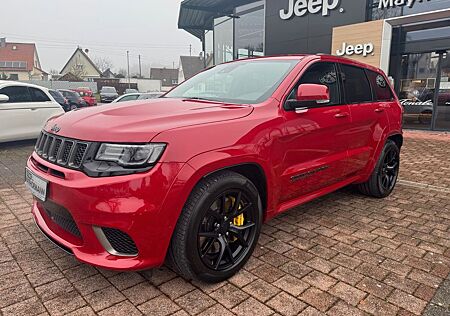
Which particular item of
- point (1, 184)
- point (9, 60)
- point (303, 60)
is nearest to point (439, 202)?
point (303, 60)

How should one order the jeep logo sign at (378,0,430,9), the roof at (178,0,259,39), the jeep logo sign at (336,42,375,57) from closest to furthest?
the jeep logo sign at (378,0,430,9)
the jeep logo sign at (336,42,375,57)
the roof at (178,0,259,39)

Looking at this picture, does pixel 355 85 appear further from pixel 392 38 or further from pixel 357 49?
pixel 392 38

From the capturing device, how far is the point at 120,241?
2.23m

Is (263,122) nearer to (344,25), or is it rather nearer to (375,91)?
(375,91)

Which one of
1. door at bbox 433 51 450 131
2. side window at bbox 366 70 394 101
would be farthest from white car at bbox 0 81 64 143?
door at bbox 433 51 450 131

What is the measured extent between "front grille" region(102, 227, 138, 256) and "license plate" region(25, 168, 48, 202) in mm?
593

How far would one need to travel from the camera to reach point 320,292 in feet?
8.20

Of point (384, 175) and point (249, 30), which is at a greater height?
point (249, 30)

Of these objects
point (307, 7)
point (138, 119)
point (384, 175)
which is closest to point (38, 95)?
point (138, 119)

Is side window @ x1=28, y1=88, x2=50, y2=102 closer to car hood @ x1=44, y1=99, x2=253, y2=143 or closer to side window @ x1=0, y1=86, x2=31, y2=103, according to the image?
side window @ x1=0, y1=86, x2=31, y2=103

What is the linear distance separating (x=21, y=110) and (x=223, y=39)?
12.7 m

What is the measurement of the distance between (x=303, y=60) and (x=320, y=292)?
2.11m

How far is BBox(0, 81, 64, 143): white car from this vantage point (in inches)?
303

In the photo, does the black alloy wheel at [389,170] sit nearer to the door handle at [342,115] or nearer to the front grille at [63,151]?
the door handle at [342,115]
